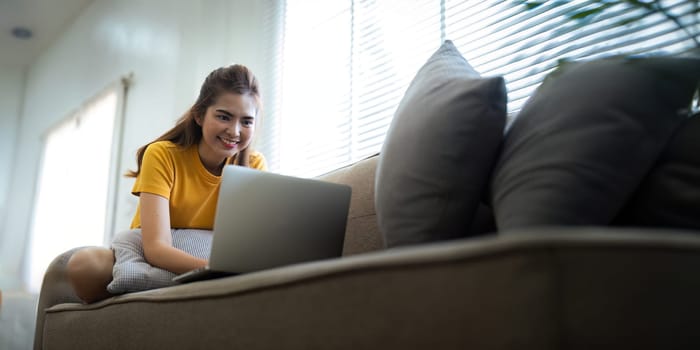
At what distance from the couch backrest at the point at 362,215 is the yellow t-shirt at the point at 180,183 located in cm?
42

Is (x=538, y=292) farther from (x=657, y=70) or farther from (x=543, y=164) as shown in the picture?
(x=657, y=70)

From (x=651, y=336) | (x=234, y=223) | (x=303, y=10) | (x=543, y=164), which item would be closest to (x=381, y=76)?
(x=303, y=10)

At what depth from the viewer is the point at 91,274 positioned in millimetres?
1468

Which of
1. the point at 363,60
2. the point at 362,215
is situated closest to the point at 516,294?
the point at 362,215

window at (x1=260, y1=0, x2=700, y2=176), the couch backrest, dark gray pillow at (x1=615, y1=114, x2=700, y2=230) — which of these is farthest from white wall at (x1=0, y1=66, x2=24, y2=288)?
dark gray pillow at (x1=615, y1=114, x2=700, y2=230)

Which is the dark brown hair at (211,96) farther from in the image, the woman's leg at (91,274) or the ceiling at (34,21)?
the ceiling at (34,21)

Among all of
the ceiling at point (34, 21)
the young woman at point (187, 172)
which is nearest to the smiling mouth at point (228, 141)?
the young woman at point (187, 172)

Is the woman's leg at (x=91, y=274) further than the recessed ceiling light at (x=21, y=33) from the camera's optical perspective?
No

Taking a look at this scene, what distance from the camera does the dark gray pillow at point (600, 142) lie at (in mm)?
822

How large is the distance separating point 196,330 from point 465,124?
532 mm

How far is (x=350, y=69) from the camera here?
8.68 ft

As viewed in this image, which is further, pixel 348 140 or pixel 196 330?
pixel 348 140

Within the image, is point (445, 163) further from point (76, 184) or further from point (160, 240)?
point (76, 184)

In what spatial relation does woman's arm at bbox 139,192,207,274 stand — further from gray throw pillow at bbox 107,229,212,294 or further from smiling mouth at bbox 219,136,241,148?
smiling mouth at bbox 219,136,241,148
